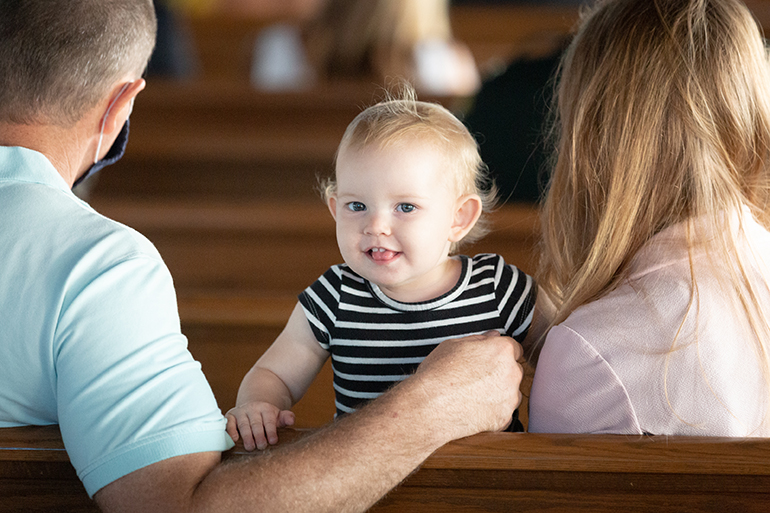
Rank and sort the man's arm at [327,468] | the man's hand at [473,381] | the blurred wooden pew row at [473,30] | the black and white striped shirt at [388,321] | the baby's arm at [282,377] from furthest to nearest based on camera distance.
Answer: the blurred wooden pew row at [473,30] → the black and white striped shirt at [388,321] → the baby's arm at [282,377] → the man's hand at [473,381] → the man's arm at [327,468]

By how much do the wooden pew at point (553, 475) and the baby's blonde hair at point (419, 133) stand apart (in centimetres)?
45

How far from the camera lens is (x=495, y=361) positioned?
116 centimetres

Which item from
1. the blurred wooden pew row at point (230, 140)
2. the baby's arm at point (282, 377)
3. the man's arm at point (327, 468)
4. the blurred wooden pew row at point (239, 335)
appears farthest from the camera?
the blurred wooden pew row at point (230, 140)

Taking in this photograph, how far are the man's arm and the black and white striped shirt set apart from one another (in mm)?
215

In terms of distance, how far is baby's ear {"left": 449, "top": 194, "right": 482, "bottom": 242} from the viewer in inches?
50.4

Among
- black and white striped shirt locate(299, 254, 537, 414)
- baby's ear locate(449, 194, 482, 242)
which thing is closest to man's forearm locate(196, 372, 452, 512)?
black and white striped shirt locate(299, 254, 537, 414)

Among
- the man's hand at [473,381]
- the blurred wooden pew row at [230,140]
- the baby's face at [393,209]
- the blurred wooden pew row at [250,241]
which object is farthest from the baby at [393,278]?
the blurred wooden pew row at [230,140]

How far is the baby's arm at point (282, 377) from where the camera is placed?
1.16m

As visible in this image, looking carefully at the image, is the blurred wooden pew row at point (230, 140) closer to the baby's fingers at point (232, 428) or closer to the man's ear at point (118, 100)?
the man's ear at point (118, 100)

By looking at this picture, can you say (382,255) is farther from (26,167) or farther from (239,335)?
(239,335)

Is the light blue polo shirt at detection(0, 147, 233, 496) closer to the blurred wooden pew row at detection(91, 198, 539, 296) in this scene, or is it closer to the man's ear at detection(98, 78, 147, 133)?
the man's ear at detection(98, 78, 147, 133)

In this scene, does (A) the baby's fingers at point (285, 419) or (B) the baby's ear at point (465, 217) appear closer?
(A) the baby's fingers at point (285, 419)

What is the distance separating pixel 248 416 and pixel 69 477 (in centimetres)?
26

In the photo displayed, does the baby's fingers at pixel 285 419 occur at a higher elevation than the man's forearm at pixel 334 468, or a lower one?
lower
